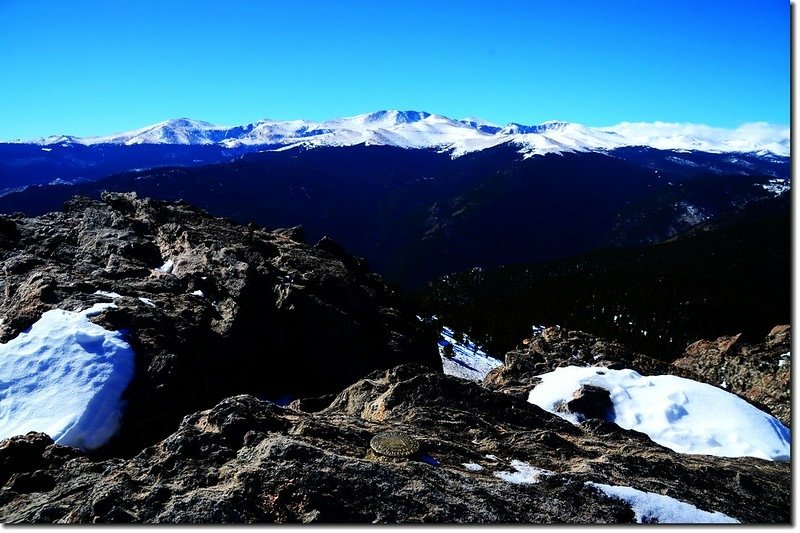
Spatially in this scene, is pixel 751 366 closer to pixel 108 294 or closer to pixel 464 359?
pixel 464 359

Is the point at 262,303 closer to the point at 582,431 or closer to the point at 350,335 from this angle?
the point at 350,335

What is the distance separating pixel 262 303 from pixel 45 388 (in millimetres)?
9195

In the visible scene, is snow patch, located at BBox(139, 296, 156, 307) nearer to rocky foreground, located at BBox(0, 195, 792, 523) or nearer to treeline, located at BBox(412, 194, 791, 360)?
rocky foreground, located at BBox(0, 195, 792, 523)

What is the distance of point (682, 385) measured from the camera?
1995 cm

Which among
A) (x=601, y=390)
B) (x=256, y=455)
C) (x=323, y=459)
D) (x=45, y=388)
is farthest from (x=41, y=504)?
(x=601, y=390)

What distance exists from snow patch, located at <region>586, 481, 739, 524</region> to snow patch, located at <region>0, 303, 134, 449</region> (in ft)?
41.8

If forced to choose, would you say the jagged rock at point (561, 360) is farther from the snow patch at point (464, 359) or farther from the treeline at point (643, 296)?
the treeline at point (643, 296)

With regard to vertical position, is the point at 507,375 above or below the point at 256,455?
below

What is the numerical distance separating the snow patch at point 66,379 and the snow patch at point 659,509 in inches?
501

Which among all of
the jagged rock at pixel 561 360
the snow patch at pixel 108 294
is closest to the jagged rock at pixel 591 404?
the jagged rock at pixel 561 360

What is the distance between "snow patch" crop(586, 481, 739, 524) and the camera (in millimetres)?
7852

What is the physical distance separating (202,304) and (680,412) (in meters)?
17.4

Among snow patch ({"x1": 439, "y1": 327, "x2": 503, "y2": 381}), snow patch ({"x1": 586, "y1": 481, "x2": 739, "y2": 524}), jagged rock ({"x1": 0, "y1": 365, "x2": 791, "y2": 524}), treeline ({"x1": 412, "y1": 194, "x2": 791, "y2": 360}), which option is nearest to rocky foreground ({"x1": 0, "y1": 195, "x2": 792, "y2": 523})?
jagged rock ({"x1": 0, "y1": 365, "x2": 791, "y2": 524})

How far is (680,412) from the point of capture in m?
18.3
